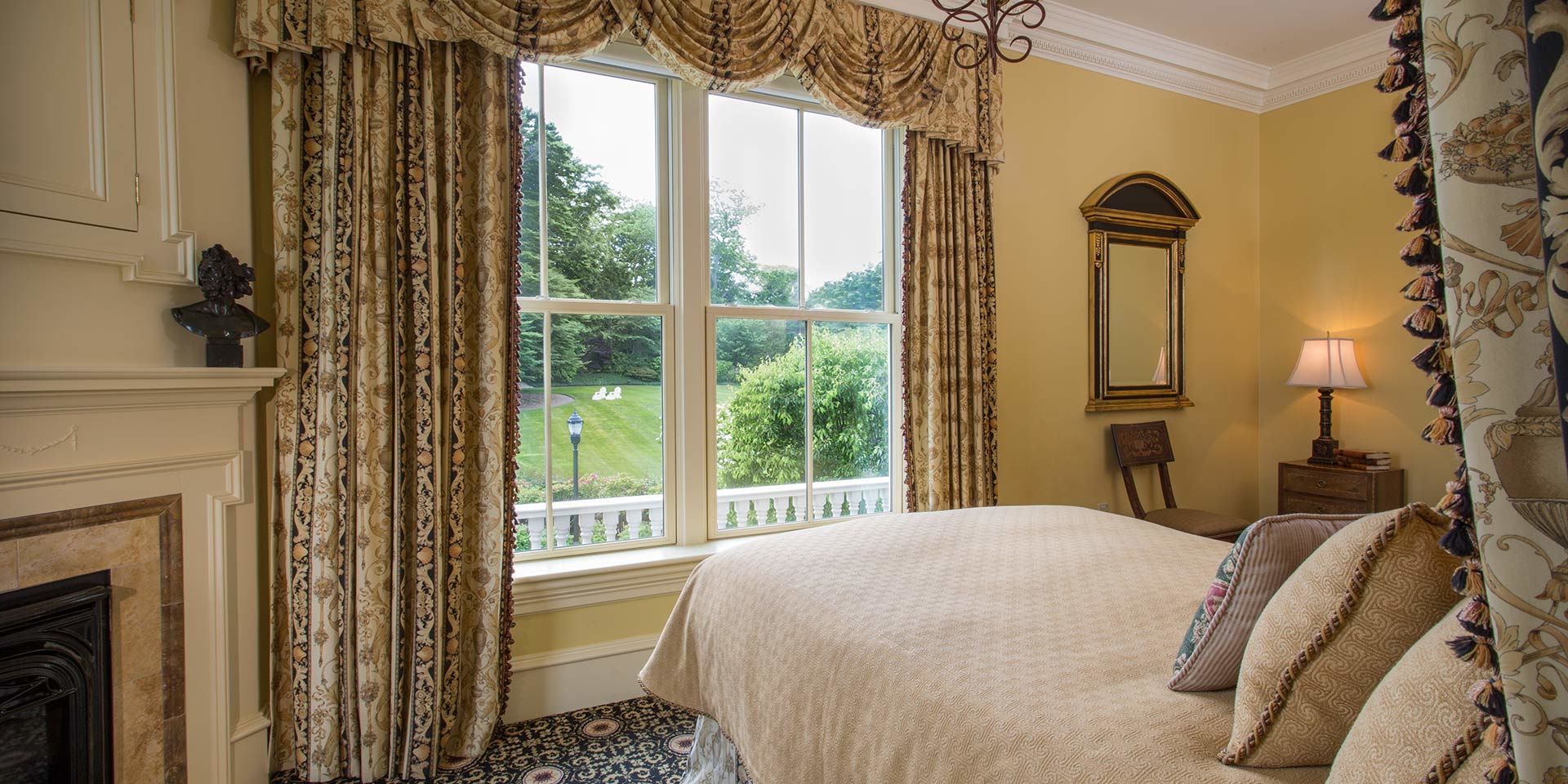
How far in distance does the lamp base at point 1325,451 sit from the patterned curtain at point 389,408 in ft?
13.6

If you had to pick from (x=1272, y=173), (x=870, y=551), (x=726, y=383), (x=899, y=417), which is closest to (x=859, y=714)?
(x=870, y=551)

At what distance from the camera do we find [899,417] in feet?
11.4

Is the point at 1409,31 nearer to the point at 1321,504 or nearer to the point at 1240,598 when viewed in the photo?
the point at 1240,598

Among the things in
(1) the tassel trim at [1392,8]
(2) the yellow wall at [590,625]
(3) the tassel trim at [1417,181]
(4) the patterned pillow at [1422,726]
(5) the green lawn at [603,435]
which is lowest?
(2) the yellow wall at [590,625]

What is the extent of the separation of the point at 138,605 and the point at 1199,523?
408cm

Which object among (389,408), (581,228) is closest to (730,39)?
(581,228)

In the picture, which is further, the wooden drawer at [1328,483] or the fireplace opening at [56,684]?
the wooden drawer at [1328,483]

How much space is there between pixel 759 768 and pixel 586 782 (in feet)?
3.60

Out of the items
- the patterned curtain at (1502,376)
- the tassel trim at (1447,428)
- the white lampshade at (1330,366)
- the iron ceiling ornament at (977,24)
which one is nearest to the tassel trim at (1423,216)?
the patterned curtain at (1502,376)

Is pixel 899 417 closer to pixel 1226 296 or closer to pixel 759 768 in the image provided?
pixel 759 768

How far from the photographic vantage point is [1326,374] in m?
3.96

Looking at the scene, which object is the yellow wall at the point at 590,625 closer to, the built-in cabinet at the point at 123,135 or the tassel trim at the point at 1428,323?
the built-in cabinet at the point at 123,135

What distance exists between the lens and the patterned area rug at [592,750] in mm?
2340

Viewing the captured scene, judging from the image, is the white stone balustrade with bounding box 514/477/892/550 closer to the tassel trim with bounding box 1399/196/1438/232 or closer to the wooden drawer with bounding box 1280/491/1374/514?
the wooden drawer with bounding box 1280/491/1374/514
